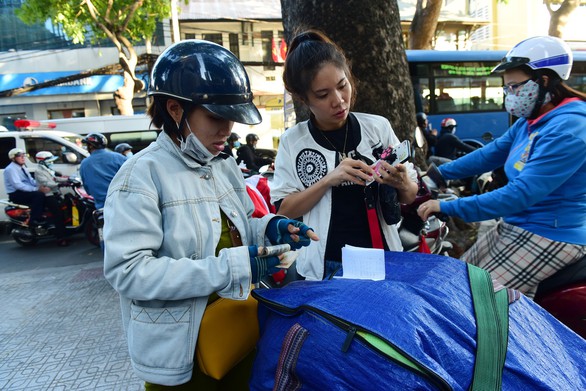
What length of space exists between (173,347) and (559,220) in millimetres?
1607

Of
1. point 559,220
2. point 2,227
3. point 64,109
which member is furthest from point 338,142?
point 64,109

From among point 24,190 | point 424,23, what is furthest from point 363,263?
point 424,23

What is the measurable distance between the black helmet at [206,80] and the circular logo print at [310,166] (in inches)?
17.7

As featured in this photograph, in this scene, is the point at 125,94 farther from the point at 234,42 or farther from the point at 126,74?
the point at 234,42

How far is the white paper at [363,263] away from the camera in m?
1.33

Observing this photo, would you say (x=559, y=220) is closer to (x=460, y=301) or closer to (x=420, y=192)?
(x=420, y=192)

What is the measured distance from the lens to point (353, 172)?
1574 mm

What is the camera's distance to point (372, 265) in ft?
4.43

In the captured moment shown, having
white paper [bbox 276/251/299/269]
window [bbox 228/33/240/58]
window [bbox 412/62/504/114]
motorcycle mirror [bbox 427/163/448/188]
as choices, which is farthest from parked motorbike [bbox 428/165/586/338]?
window [bbox 228/33/240/58]

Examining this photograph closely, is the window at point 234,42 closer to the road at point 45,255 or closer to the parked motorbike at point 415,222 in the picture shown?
the road at point 45,255

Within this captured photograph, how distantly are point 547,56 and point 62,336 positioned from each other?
152 inches

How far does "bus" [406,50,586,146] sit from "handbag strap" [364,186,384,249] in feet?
28.9

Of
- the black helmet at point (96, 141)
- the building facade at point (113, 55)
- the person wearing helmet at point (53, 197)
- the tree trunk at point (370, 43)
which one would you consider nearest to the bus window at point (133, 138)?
the person wearing helmet at point (53, 197)

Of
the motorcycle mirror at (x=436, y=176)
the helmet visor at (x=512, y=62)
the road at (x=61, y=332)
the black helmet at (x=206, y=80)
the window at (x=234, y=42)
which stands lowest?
the road at (x=61, y=332)
